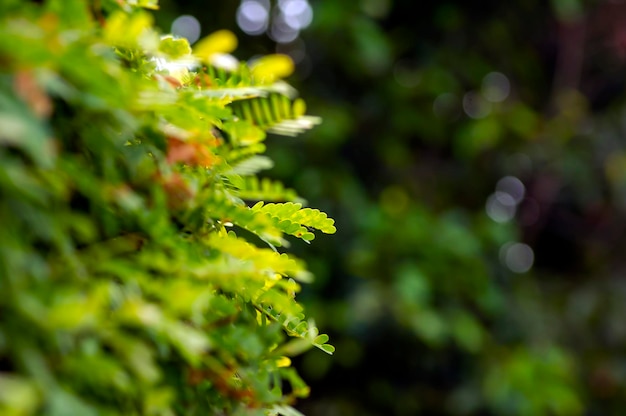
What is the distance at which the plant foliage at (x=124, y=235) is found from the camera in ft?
1.19

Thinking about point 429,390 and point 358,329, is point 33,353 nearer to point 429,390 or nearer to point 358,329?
point 358,329

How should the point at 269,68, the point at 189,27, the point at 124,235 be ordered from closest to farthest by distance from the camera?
the point at 124,235
the point at 269,68
the point at 189,27

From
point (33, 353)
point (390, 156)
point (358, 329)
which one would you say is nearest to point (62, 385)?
point (33, 353)

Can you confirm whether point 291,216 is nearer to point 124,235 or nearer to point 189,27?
point 124,235

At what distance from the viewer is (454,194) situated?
336cm

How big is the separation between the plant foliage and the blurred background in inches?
80.2

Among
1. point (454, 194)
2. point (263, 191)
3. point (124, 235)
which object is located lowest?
point (124, 235)

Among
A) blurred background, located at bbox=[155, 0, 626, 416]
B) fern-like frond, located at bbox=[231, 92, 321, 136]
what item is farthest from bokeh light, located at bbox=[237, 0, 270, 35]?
fern-like frond, located at bbox=[231, 92, 321, 136]

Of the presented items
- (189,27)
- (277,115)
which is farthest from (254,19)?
(277,115)

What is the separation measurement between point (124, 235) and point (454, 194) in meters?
2.99

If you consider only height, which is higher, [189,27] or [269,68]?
[189,27]

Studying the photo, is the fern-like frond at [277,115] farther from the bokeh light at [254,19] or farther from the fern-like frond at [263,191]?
the bokeh light at [254,19]

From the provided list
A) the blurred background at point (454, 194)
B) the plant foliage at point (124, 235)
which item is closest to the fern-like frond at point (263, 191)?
the plant foliage at point (124, 235)

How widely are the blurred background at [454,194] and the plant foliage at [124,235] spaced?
2037 millimetres
